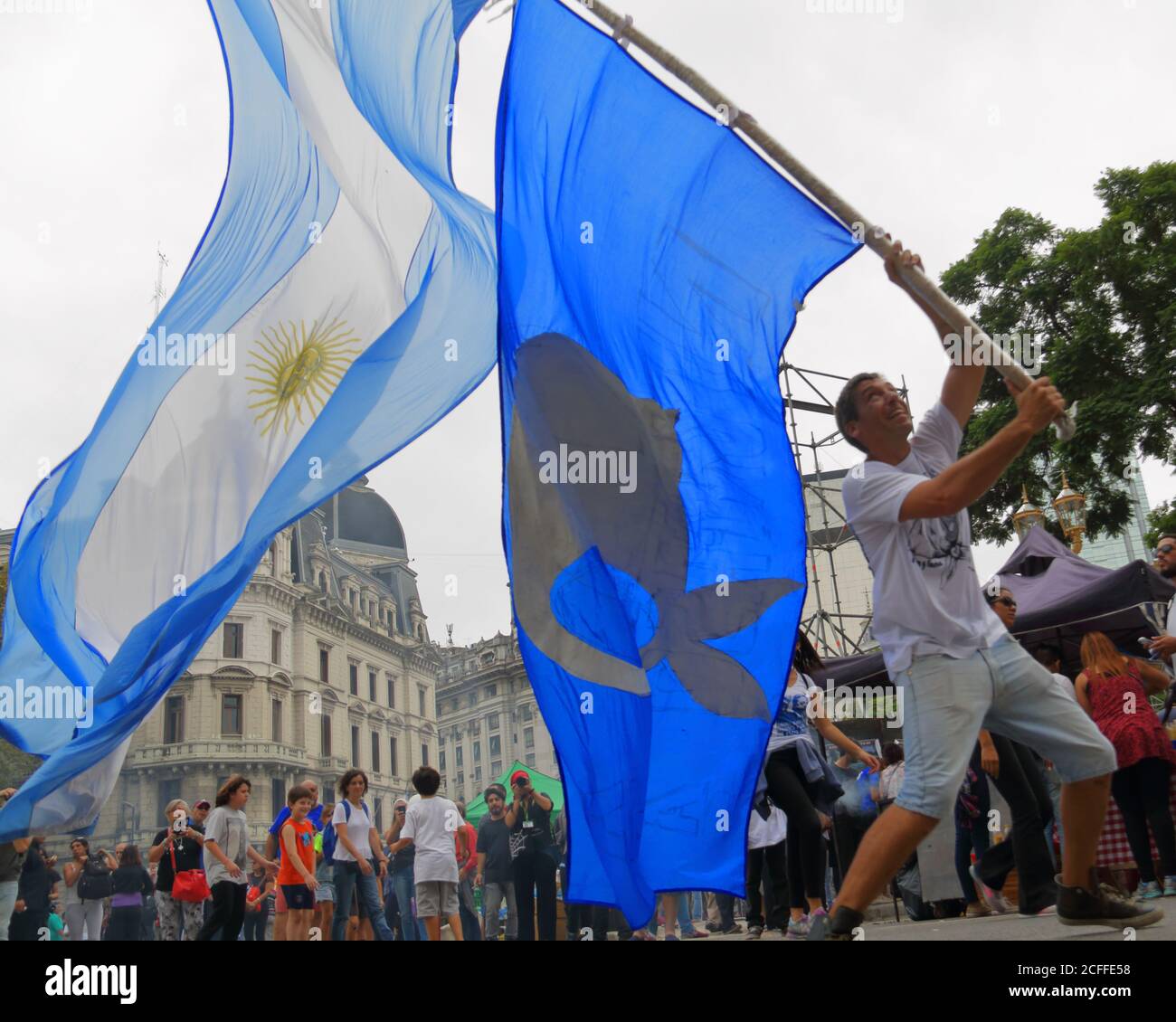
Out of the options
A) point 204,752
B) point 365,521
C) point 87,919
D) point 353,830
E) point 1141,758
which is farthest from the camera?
point 365,521

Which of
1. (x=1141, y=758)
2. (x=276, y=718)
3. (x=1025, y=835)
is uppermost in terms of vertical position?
(x=276, y=718)

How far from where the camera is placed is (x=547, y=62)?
507 centimetres

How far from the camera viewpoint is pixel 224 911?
7.81 meters

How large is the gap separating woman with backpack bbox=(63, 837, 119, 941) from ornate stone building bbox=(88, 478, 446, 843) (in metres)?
36.0

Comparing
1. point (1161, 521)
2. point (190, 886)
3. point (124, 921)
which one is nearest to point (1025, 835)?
point (190, 886)

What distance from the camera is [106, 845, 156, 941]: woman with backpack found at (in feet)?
38.2

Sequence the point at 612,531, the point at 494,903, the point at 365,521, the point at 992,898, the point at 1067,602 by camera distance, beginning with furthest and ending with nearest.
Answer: the point at 365,521 < the point at 494,903 < the point at 1067,602 < the point at 992,898 < the point at 612,531

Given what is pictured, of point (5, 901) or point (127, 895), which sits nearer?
point (5, 901)

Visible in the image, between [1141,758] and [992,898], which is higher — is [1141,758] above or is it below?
above

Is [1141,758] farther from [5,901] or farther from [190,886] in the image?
[5,901]

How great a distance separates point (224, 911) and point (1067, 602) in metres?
7.04

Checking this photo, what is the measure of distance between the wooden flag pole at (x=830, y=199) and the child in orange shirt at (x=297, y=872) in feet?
20.7
